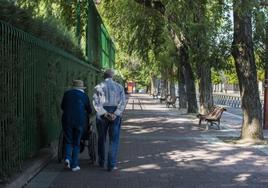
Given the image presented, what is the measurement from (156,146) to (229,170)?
4074 millimetres

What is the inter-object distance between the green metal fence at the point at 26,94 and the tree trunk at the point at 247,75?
484 cm

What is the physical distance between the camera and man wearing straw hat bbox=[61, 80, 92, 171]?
10.4 metres

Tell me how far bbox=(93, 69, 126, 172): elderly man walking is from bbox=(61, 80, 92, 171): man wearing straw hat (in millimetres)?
270

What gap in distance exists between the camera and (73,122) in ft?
34.1

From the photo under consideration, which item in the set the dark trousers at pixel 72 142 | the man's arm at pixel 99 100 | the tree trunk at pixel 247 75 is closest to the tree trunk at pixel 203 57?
the tree trunk at pixel 247 75

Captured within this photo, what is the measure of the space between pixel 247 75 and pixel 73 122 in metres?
7.50

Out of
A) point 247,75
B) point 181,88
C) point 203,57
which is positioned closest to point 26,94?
point 247,75

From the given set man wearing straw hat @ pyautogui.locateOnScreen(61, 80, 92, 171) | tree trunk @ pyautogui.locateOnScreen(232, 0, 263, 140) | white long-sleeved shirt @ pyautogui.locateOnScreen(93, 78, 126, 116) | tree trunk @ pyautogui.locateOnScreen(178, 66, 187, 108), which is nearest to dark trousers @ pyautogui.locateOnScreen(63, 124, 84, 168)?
man wearing straw hat @ pyautogui.locateOnScreen(61, 80, 92, 171)

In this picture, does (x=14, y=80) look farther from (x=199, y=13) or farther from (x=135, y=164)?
(x=199, y=13)

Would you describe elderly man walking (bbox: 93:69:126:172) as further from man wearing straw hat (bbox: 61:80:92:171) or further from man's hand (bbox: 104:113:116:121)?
man wearing straw hat (bbox: 61:80:92:171)

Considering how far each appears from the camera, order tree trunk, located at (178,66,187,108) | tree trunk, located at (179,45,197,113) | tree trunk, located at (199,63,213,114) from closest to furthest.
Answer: tree trunk, located at (199,63,213,114) → tree trunk, located at (179,45,197,113) → tree trunk, located at (178,66,187,108)

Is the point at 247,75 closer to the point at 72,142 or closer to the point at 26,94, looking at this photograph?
the point at 72,142

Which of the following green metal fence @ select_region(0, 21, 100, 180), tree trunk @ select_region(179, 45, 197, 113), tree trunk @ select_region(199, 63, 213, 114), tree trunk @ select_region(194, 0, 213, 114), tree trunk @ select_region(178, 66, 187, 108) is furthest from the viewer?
tree trunk @ select_region(178, 66, 187, 108)

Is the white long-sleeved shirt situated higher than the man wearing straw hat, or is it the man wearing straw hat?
the white long-sleeved shirt
